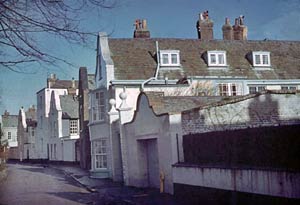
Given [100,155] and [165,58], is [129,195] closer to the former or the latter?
[100,155]

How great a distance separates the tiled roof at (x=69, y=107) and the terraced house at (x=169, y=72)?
2205 cm

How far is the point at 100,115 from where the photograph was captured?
29.3 meters

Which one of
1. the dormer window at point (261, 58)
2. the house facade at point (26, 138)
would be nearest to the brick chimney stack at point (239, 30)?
the dormer window at point (261, 58)

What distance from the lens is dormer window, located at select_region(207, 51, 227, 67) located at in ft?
103

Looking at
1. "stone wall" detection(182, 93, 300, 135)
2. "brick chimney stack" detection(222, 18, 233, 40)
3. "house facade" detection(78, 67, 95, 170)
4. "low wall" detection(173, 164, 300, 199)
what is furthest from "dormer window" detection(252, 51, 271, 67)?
"low wall" detection(173, 164, 300, 199)

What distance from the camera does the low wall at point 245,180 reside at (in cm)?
956

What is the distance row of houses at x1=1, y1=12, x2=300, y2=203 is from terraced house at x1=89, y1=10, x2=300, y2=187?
0.22 feet

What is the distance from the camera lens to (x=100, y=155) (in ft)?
94.1

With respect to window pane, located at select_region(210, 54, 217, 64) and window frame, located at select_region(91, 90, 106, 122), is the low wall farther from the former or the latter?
window pane, located at select_region(210, 54, 217, 64)

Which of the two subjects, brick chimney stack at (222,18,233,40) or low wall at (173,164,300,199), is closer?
low wall at (173,164,300,199)

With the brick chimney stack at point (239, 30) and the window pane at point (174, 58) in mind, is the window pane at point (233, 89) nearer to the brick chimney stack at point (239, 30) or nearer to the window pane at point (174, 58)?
the window pane at point (174, 58)

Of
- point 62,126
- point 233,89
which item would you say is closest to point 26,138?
point 62,126

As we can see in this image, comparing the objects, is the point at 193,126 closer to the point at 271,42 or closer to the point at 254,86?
the point at 254,86

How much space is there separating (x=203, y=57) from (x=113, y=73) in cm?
720
